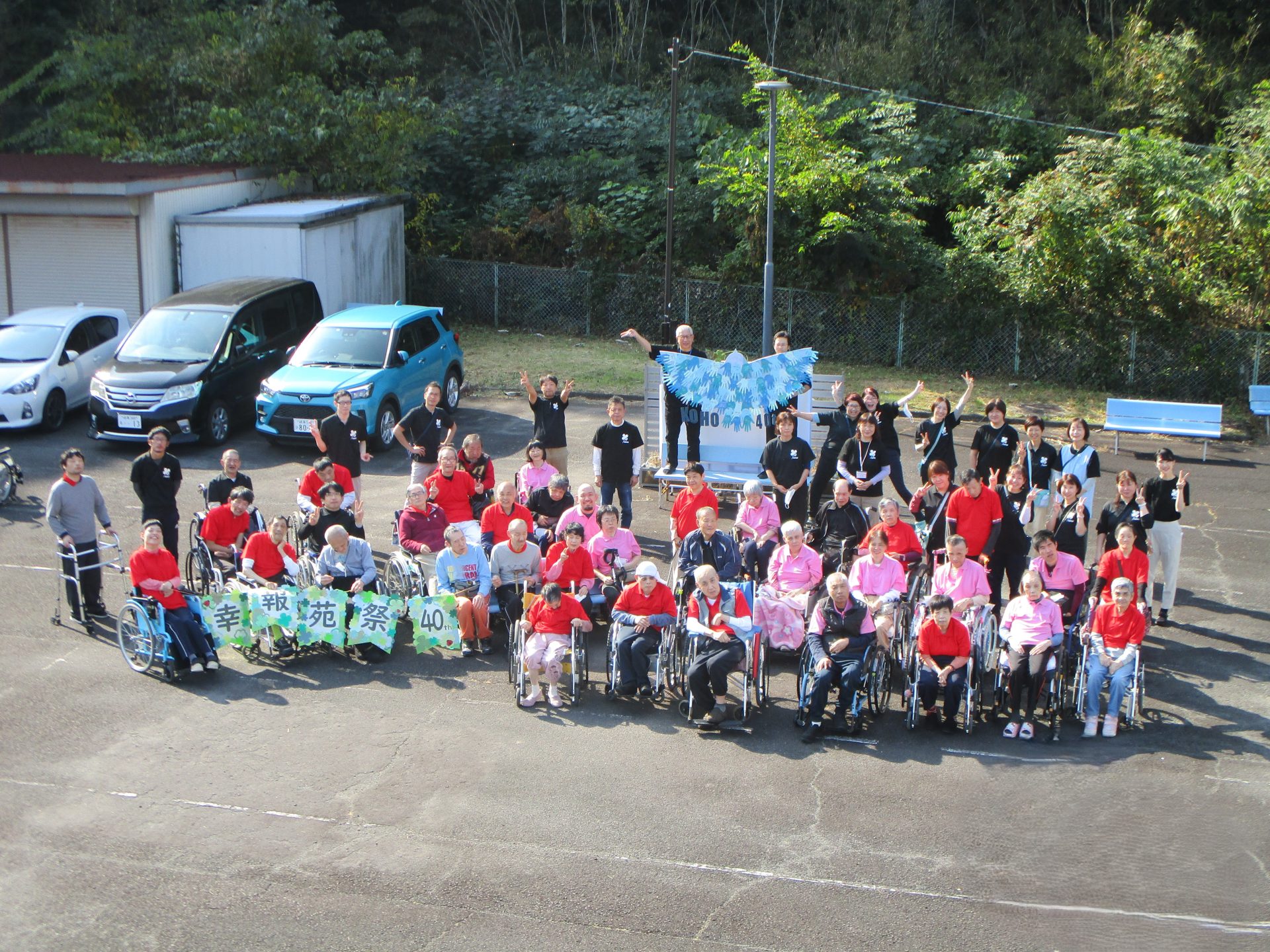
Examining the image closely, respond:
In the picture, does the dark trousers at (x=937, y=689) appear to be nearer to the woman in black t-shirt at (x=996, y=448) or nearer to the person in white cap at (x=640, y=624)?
the person in white cap at (x=640, y=624)

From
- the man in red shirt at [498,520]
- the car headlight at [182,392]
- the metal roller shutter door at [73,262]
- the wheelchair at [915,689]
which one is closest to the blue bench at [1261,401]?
the wheelchair at [915,689]

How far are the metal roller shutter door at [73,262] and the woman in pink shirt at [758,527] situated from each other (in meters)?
14.5

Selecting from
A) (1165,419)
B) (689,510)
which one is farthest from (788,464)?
(1165,419)

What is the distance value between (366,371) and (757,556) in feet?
27.7

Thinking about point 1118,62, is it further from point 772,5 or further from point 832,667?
point 832,667

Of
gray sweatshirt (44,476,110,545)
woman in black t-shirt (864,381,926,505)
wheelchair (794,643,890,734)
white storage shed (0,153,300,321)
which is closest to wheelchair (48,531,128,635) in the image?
gray sweatshirt (44,476,110,545)

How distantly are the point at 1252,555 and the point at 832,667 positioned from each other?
680 cm

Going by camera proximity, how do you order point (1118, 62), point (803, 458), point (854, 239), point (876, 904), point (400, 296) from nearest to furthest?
1. point (876, 904)
2. point (803, 458)
3. point (854, 239)
4. point (400, 296)
5. point (1118, 62)

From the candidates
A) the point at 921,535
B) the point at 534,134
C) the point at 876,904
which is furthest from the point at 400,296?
the point at 876,904

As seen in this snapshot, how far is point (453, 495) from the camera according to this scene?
41.6 ft

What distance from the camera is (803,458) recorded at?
43.5 ft

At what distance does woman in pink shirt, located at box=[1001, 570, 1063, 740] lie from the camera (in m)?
9.80

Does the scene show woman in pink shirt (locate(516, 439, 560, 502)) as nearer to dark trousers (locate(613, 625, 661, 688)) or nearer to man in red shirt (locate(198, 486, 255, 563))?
man in red shirt (locate(198, 486, 255, 563))

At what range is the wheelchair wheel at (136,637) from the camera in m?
10.6
